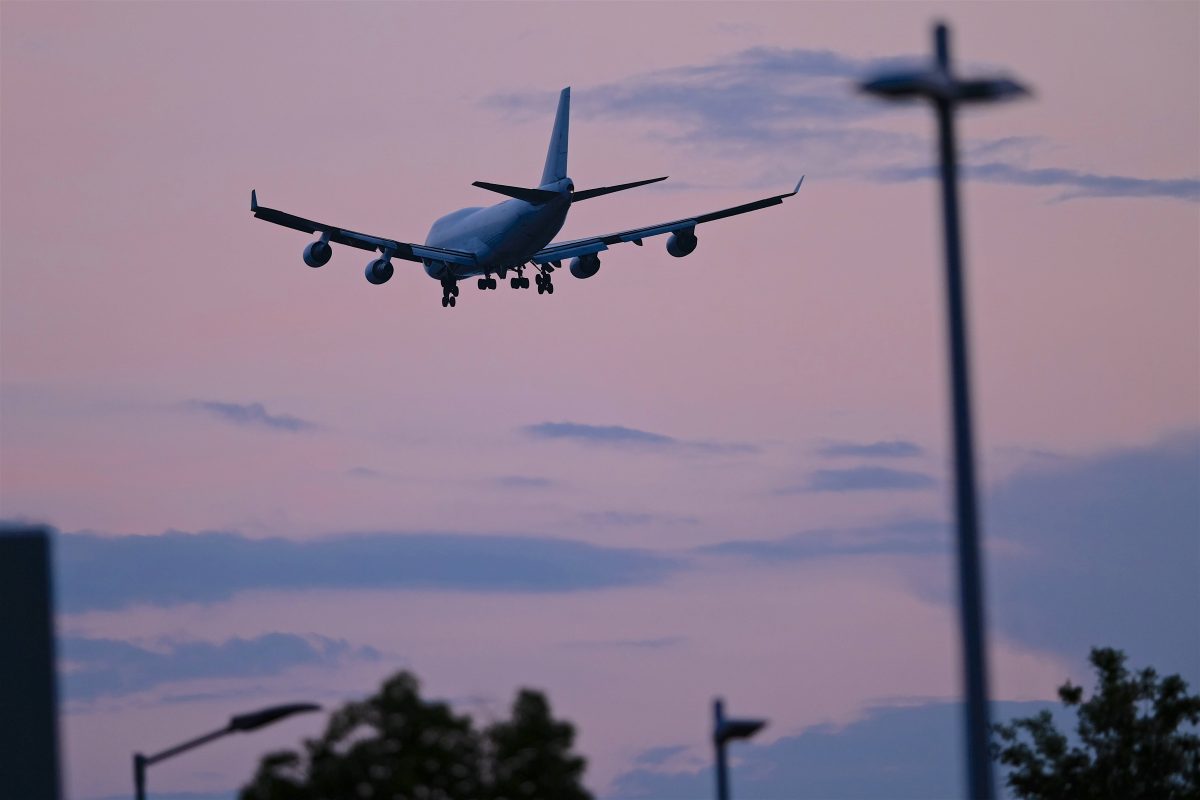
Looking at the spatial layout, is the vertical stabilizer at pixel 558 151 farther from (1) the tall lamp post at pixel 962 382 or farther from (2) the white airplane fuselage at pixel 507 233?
(1) the tall lamp post at pixel 962 382

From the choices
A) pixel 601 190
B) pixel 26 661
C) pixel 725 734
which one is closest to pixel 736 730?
pixel 725 734

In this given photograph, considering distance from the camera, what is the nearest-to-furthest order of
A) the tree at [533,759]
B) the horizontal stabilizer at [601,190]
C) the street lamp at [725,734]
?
the street lamp at [725,734], the tree at [533,759], the horizontal stabilizer at [601,190]

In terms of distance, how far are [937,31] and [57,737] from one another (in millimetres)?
29223

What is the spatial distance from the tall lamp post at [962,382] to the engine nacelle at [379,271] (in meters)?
64.1

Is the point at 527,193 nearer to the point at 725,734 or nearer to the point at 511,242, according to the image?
the point at 511,242

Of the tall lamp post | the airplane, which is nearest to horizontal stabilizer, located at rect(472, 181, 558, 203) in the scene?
the airplane

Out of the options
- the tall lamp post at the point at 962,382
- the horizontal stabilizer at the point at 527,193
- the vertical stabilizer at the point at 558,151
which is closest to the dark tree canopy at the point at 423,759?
the tall lamp post at the point at 962,382

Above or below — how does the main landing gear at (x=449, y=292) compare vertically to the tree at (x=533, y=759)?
above

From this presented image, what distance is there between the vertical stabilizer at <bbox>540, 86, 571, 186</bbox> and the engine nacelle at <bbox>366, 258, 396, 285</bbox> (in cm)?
1011

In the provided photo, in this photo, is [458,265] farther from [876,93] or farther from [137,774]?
[876,93]

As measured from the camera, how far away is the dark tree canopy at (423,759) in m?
46.1

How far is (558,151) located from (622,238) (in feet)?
19.9

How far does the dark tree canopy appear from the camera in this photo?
151ft

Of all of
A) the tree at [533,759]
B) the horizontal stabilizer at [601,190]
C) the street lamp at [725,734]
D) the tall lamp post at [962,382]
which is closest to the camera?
the tall lamp post at [962,382]
